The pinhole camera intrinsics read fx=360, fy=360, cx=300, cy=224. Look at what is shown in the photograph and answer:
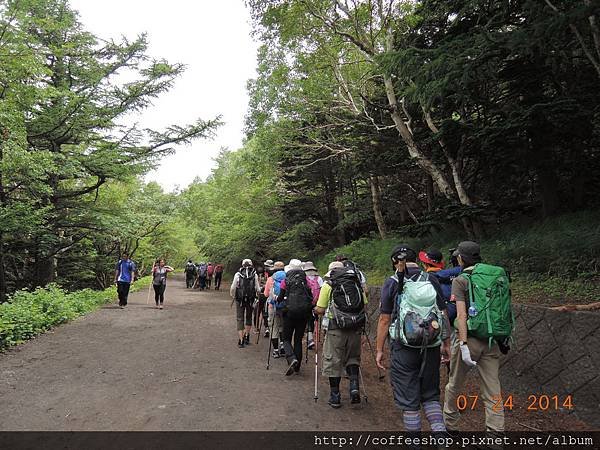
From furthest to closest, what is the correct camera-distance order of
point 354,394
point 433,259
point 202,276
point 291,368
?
point 202,276 < point 291,368 < point 354,394 < point 433,259

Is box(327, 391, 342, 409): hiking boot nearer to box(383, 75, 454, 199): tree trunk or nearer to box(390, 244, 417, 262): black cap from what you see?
box(390, 244, 417, 262): black cap

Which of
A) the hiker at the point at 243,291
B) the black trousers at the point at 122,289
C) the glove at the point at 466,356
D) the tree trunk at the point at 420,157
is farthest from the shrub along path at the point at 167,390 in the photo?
the tree trunk at the point at 420,157

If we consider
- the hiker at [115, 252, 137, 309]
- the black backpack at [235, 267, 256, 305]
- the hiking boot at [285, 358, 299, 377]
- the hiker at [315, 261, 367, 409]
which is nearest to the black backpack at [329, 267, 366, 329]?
the hiker at [315, 261, 367, 409]

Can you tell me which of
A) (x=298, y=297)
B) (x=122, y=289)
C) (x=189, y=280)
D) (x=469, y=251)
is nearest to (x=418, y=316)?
(x=469, y=251)

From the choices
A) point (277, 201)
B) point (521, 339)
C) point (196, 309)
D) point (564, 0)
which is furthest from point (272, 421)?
point (277, 201)

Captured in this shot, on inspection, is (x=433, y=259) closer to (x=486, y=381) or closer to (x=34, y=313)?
(x=486, y=381)

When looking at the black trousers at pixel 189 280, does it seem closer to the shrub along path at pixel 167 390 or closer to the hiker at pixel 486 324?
the shrub along path at pixel 167 390

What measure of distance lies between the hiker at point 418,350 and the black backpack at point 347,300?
118cm

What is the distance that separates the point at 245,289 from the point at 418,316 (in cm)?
512

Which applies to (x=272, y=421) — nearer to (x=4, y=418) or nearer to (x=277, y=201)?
(x=4, y=418)

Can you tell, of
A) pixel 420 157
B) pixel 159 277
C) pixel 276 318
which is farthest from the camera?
pixel 159 277

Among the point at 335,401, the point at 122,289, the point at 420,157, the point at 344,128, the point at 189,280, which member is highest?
the point at 344,128

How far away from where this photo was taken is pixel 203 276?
2439 cm

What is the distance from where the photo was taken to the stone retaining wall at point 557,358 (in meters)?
3.97
